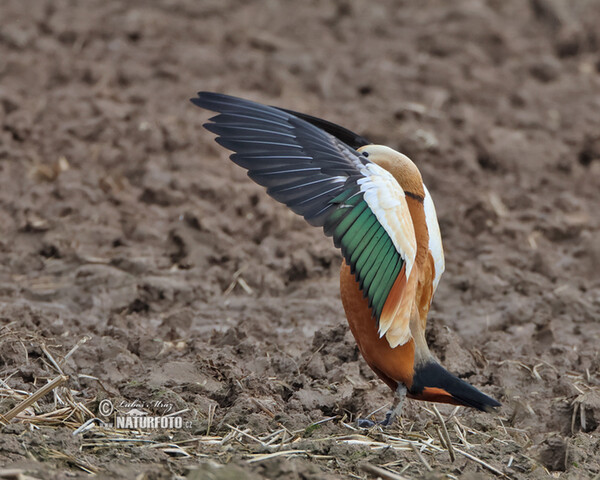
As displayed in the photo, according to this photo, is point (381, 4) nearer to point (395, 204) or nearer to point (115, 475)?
point (395, 204)

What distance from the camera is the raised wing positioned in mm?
3762

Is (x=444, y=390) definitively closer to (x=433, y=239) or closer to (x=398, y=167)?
(x=433, y=239)

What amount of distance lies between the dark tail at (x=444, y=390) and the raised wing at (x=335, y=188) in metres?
0.28

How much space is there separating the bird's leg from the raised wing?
331 millimetres

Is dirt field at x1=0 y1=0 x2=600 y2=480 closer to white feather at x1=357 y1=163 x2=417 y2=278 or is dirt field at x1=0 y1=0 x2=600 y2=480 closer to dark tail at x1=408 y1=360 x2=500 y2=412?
dark tail at x1=408 y1=360 x2=500 y2=412

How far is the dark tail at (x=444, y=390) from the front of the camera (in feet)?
12.9

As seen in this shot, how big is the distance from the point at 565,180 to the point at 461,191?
1089 mm

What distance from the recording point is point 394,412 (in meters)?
4.12

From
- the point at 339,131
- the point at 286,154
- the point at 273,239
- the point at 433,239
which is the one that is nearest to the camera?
the point at 286,154

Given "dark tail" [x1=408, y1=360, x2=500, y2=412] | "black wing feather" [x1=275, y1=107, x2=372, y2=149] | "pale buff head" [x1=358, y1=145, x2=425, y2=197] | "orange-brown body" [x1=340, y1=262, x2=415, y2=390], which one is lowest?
"dark tail" [x1=408, y1=360, x2=500, y2=412]

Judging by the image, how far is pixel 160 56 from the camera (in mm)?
9242

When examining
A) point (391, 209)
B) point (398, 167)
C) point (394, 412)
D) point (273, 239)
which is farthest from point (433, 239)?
point (273, 239)

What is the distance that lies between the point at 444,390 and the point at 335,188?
1.01 m

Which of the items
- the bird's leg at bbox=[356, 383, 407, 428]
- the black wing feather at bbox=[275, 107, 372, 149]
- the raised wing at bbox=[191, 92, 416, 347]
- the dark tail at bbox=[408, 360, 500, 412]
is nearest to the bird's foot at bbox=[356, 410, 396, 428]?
the bird's leg at bbox=[356, 383, 407, 428]
